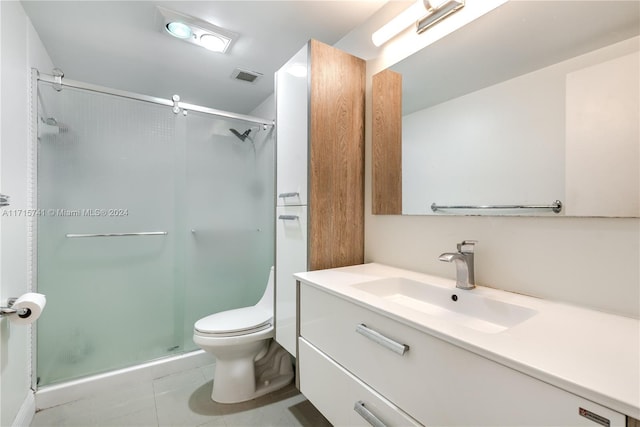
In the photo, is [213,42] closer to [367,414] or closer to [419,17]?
[419,17]

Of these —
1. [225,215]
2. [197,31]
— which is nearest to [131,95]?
[197,31]

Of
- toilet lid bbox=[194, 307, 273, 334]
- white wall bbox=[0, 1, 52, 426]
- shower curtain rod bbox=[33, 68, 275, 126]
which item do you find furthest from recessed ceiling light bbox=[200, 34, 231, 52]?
toilet lid bbox=[194, 307, 273, 334]

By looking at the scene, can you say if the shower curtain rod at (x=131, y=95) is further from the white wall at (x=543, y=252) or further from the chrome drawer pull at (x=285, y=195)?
the white wall at (x=543, y=252)

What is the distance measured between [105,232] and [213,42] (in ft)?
4.61

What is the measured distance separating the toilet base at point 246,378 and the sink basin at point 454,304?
982 millimetres

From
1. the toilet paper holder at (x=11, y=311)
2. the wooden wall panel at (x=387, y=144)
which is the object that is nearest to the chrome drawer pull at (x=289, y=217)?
the wooden wall panel at (x=387, y=144)

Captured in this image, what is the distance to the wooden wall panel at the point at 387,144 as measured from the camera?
Answer: 1.38m

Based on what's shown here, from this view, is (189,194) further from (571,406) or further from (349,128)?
(571,406)

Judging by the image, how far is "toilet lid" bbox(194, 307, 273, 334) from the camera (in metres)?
1.53

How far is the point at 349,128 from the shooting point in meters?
1.47

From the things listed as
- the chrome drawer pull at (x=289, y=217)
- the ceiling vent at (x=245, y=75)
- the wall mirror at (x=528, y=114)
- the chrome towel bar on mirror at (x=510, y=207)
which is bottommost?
the chrome drawer pull at (x=289, y=217)

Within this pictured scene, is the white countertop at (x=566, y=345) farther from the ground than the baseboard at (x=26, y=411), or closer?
farther from the ground

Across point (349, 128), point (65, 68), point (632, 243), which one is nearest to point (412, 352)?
point (632, 243)

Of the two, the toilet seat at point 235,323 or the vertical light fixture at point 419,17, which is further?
the toilet seat at point 235,323
